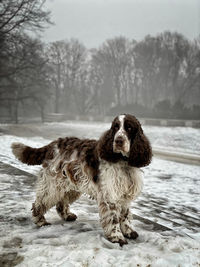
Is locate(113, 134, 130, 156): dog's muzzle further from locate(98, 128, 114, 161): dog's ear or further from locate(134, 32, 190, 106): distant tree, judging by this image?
locate(134, 32, 190, 106): distant tree

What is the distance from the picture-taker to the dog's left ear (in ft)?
12.3

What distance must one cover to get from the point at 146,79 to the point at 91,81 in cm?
1000

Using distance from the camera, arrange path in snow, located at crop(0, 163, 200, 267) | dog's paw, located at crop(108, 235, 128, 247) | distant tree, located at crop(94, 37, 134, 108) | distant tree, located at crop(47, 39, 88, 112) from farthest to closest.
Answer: distant tree, located at crop(47, 39, 88, 112)
distant tree, located at crop(94, 37, 134, 108)
dog's paw, located at crop(108, 235, 128, 247)
path in snow, located at crop(0, 163, 200, 267)

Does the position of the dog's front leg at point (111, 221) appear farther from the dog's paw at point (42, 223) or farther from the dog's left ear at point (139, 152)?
the dog's paw at point (42, 223)

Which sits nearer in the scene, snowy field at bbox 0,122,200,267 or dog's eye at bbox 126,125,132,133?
snowy field at bbox 0,122,200,267

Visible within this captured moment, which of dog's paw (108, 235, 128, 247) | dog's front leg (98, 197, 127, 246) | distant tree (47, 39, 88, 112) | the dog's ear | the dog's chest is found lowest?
dog's paw (108, 235, 128, 247)

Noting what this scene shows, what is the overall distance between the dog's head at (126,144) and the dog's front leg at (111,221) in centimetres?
61

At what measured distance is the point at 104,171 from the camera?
3.80m

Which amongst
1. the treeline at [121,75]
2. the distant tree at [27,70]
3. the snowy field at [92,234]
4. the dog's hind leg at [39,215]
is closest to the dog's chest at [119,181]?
the snowy field at [92,234]

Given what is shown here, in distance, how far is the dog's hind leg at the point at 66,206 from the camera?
447 centimetres

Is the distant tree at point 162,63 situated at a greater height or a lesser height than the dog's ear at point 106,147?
greater

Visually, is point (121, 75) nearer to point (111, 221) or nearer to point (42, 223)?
point (42, 223)

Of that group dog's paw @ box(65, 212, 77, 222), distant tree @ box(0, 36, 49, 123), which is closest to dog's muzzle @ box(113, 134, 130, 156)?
dog's paw @ box(65, 212, 77, 222)

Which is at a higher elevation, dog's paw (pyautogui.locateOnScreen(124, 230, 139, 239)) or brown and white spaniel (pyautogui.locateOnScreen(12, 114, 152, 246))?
brown and white spaniel (pyautogui.locateOnScreen(12, 114, 152, 246))
